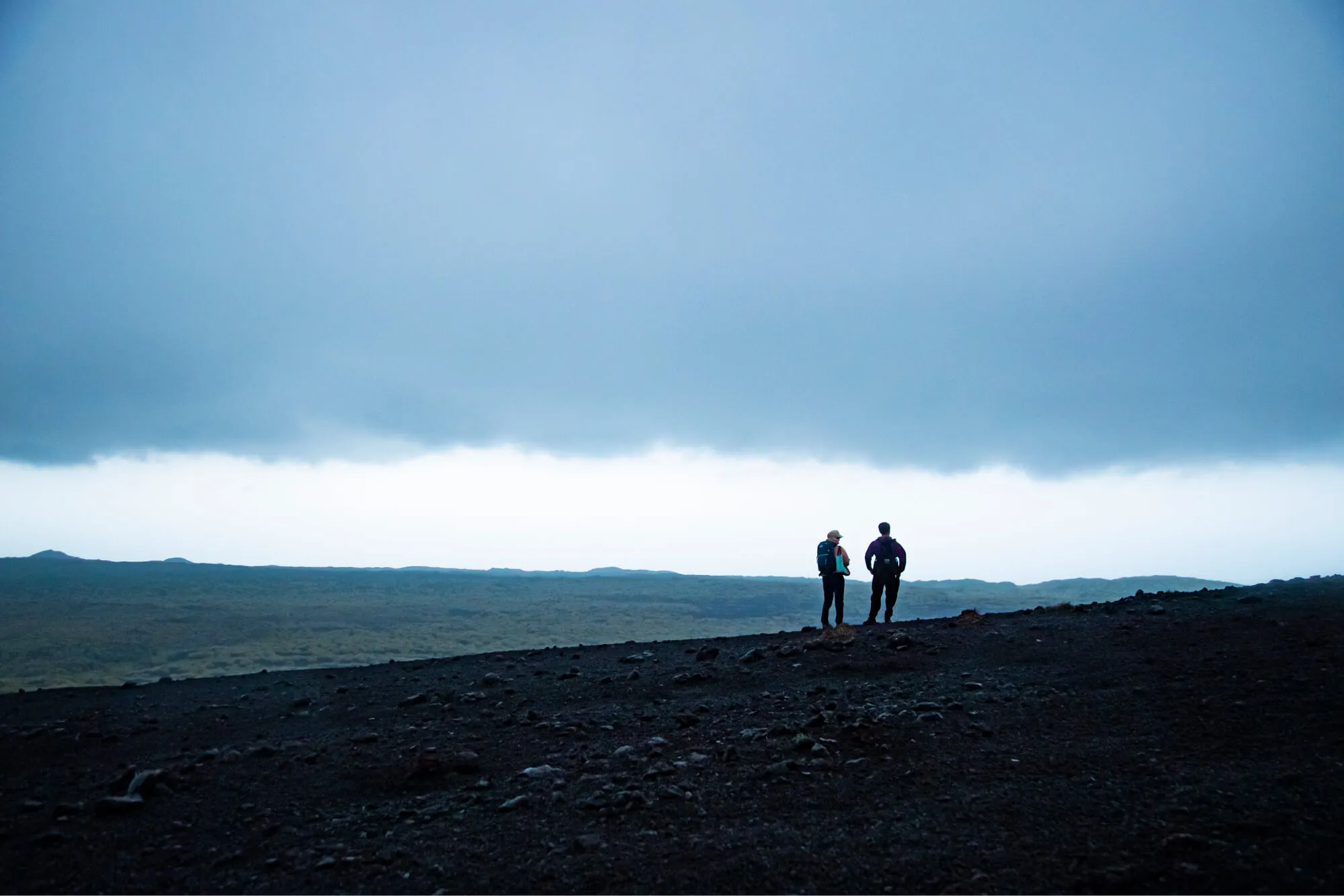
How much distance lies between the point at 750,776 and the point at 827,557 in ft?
34.3

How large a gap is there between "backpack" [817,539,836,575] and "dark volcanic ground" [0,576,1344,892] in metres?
4.39

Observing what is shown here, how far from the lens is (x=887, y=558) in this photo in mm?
17703

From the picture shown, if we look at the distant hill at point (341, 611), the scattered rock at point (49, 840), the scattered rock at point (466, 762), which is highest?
the scattered rock at point (466, 762)

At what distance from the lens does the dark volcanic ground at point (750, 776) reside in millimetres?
5848

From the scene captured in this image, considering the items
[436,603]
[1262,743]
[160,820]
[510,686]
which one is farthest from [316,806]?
[436,603]

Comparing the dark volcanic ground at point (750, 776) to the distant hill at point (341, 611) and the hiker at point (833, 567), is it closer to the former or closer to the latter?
the hiker at point (833, 567)

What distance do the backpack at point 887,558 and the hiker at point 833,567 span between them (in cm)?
68

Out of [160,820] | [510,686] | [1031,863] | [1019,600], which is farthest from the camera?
[1019,600]

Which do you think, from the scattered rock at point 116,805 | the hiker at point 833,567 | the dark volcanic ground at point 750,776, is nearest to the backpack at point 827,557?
the hiker at point 833,567

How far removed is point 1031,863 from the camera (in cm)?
559

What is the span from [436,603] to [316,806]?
225 feet

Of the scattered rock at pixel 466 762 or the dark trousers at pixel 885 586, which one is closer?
the scattered rock at pixel 466 762

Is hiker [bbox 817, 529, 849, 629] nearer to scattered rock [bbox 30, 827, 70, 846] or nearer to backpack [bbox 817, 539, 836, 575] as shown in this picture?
backpack [bbox 817, 539, 836, 575]

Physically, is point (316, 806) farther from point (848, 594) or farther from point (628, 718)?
point (848, 594)
